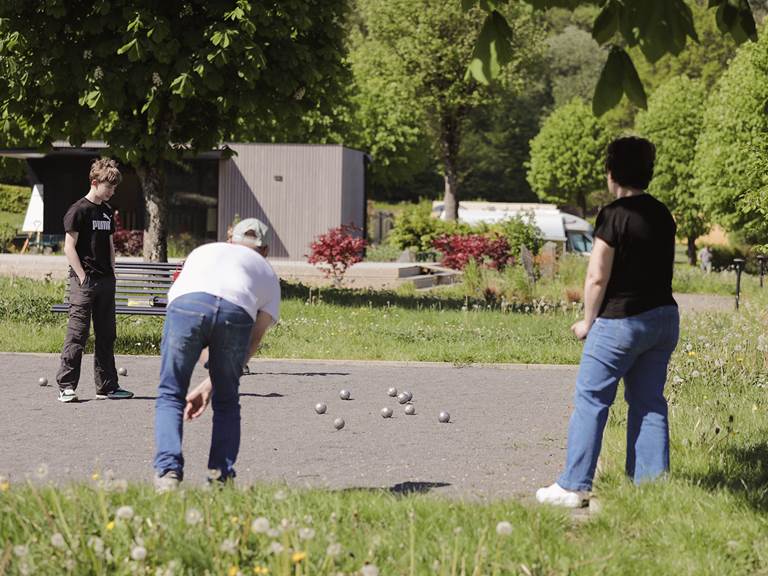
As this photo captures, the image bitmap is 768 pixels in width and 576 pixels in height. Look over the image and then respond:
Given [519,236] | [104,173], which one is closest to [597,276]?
[104,173]

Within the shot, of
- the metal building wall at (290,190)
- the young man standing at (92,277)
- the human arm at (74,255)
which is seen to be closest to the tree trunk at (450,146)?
the metal building wall at (290,190)

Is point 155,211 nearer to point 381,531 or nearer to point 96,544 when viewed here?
point 381,531

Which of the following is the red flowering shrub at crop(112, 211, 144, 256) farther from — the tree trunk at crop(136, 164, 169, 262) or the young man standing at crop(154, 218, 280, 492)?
the young man standing at crop(154, 218, 280, 492)

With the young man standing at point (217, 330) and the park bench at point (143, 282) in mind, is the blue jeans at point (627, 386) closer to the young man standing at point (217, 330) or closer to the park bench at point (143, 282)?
the young man standing at point (217, 330)

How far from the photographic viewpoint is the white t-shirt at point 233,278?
5.66 meters

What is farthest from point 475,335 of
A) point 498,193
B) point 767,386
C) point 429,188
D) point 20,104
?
point 498,193

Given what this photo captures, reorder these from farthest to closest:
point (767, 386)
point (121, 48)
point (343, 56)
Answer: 1. point (343, 56)
2. point (121, 48)
3. point (767, 386)

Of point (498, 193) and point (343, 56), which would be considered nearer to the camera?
point (343, 56)

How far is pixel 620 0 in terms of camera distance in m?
4.71

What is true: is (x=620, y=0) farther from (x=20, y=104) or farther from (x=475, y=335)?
(x=20, y=104)

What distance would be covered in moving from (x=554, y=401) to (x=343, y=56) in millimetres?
10255

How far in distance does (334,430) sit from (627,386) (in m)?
3.29

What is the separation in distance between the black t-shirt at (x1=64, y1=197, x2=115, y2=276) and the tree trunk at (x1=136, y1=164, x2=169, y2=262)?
9886mm

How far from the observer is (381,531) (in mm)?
5008
